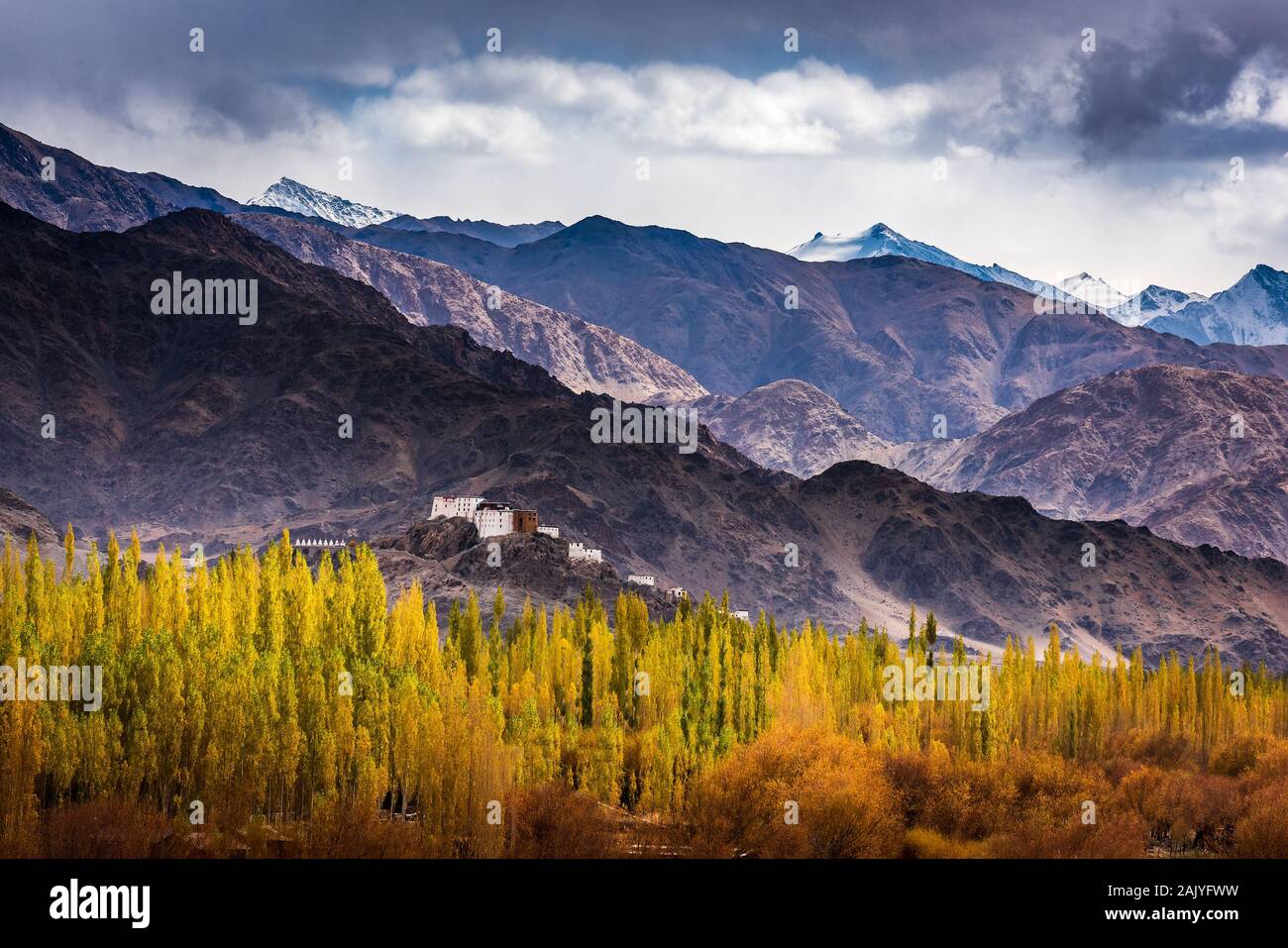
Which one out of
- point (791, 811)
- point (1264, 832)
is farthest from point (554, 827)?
point (1264, 832)

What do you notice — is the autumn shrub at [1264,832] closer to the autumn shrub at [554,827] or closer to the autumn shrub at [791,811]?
the autumn shrub at [791,811]

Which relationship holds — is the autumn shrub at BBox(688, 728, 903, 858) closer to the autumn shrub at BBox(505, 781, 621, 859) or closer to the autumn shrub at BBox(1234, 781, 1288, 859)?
the autumn shrub at BBox(505, 781, 621, 859)

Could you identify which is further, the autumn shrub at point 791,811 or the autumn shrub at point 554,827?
the autumn shrub at point 791,811

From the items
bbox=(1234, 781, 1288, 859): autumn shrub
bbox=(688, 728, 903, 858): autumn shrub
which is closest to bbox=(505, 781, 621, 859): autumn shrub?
bbox=(688, 728, 903, 858): autumn shrub

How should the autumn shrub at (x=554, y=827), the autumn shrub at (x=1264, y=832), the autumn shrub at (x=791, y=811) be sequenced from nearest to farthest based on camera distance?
the autumn shrub at (x=554, y=827)
the autumn shrub at (x=791, y=811)
the autumn shrub at (x=1264, y=832)

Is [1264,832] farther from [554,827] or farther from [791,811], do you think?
[554,827]

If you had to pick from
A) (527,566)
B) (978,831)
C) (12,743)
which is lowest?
(978,831)

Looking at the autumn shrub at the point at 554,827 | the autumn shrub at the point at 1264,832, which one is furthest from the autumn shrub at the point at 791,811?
the autumn shrub at the point at 1264,832
